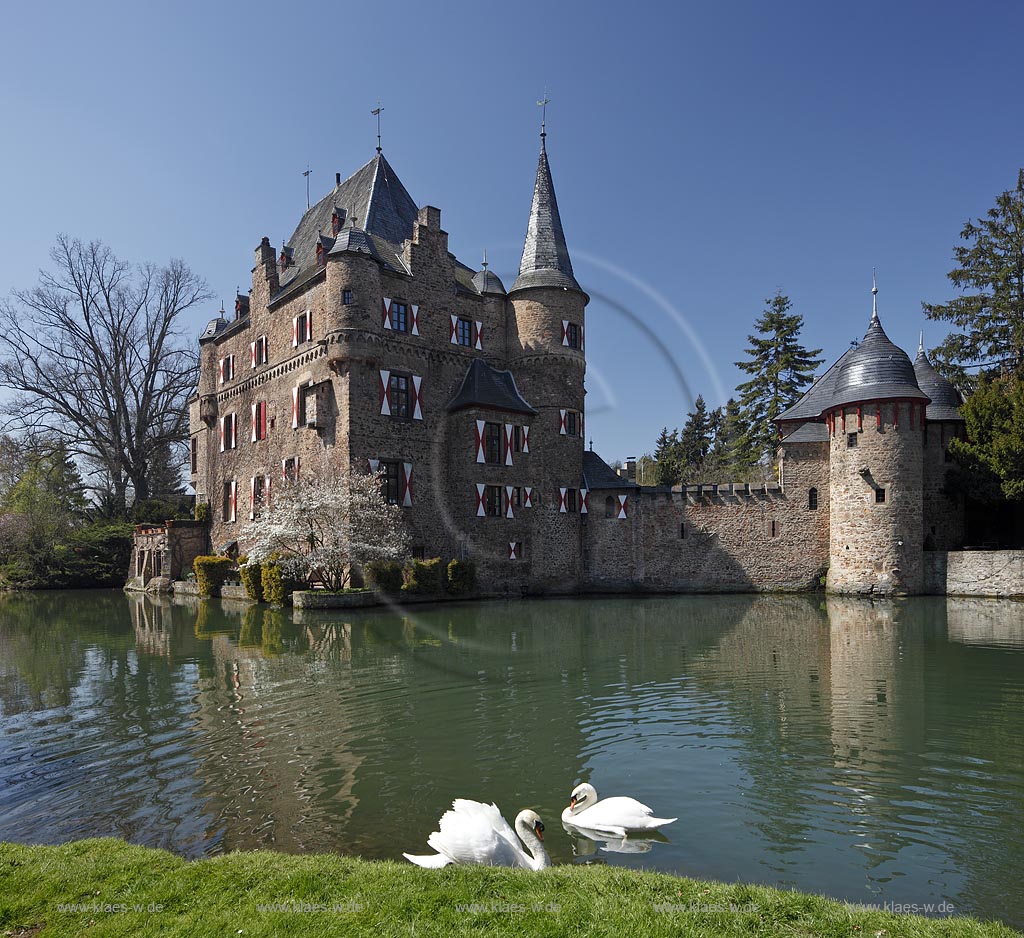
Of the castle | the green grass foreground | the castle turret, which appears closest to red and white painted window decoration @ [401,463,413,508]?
the castle

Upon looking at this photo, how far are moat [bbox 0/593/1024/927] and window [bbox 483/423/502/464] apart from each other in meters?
12.6

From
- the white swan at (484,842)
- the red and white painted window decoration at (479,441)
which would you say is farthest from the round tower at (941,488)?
the white swan at (484,842)

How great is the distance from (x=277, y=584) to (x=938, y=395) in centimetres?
2576

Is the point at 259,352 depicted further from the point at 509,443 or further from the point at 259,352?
the point at 509,443

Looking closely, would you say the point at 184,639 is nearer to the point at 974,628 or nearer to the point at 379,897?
the point at 379,897

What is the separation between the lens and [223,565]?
28.7m

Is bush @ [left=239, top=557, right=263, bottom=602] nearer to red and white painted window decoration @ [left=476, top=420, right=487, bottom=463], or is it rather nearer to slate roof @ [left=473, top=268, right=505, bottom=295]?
red and white painted window decoration @ [left=476, top=420, right=487, bottom=463]

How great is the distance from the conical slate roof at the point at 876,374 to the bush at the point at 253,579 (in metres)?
21.3

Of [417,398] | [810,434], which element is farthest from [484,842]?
[810,434]

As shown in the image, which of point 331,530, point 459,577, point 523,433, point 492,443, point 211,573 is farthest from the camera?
point 523,433

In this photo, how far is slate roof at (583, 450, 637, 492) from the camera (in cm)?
3047

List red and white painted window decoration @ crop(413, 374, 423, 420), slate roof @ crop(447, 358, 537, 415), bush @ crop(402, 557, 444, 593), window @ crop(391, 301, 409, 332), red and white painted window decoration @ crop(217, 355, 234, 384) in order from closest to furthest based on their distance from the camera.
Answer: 1. bush @ crop(402, 557, 444, 593)
2. window @ crop(391, 301, 409, 332)
3. red and white painted window decoration @ crop(413, 374, 423, 420)
4. slate roof @ crop(447, 358, 537, 415)
5. red and white painted window decoration @ crop(217, 355, 234, 384)

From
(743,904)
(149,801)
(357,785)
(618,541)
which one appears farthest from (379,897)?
(618,541)

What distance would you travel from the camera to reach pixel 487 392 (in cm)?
2820
